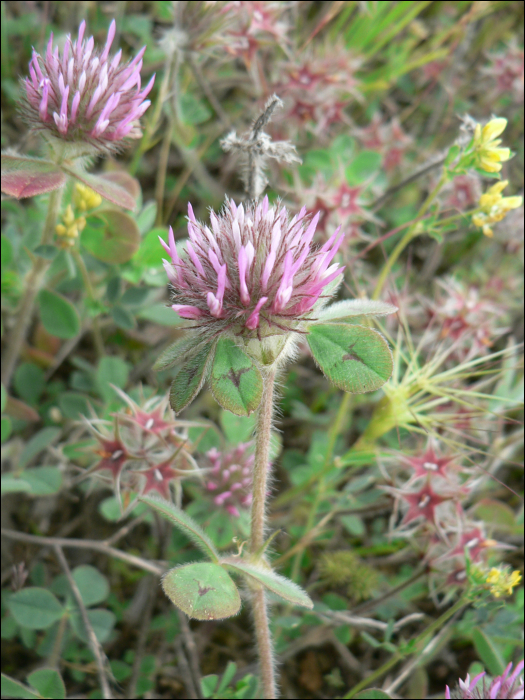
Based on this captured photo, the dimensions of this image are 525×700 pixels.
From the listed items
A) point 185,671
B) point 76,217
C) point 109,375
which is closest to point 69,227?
point 76,217

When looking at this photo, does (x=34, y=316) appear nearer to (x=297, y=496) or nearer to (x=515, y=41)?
(x=297, y=496)

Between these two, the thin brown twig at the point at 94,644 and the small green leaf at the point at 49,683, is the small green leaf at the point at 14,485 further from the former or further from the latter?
the small green leaf at the point at 49,683

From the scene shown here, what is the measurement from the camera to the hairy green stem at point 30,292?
2105mm

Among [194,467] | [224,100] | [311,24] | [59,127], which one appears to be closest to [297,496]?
[194,467]

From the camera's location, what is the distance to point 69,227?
2170 millimetres

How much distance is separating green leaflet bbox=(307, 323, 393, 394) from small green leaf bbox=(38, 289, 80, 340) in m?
1.31

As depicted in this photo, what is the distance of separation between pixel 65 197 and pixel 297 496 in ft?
5.20

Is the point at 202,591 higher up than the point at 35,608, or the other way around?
the point at 202,591

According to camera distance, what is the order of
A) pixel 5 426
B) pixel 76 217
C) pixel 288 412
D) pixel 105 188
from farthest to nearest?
pixel 288 412
pixel 5 426
pixel 76 217
pixel 105 188

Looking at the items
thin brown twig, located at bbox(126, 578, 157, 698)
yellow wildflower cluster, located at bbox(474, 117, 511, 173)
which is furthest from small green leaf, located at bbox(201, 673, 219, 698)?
yellow wildflower cluster, located at bbox(474, 117, 511, 173)

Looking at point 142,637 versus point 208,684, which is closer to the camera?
point 208,684

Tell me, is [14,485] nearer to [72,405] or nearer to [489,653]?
[72,405]

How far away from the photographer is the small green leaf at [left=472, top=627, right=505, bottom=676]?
6.90 feet

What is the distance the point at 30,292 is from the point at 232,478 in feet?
3.51
